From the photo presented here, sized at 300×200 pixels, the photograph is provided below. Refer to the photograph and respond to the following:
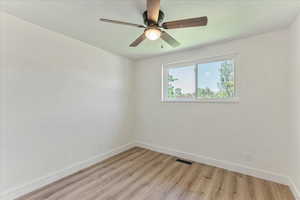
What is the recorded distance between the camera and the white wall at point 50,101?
164 centimetres

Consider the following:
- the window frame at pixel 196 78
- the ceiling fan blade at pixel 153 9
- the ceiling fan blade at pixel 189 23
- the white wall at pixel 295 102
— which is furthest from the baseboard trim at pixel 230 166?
the ceiling fan blade at pixel 153 9

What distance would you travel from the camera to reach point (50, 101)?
198 cm

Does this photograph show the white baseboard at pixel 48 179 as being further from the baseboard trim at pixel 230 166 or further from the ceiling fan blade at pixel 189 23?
the ceiling fan blade at pixel 189 23

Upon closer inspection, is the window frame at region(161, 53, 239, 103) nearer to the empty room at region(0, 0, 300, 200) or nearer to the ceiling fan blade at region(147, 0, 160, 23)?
the empty room at region(0, 0, 300, 200)

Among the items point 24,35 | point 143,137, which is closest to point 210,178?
point 143,137

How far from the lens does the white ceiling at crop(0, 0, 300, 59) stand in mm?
1452

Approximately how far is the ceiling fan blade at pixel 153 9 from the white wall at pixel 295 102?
184 cm

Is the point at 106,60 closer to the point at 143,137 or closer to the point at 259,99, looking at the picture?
the point at 143,137

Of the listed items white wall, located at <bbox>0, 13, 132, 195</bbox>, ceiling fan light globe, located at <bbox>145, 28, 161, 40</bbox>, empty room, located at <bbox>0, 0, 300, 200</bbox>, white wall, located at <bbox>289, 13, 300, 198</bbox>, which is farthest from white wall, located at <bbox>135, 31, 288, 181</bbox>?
white wall, located at <bbox>0, 13, 132, 195</bbox>

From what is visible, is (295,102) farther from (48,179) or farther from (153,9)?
(48,179)

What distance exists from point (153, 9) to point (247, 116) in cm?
223

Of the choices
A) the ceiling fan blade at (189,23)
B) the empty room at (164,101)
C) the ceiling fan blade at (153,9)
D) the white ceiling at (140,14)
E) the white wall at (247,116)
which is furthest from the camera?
the white wall at (247,116)

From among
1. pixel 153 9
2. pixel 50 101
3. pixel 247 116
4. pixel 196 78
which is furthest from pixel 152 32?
pixel 247 116

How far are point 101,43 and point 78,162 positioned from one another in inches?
89.7
